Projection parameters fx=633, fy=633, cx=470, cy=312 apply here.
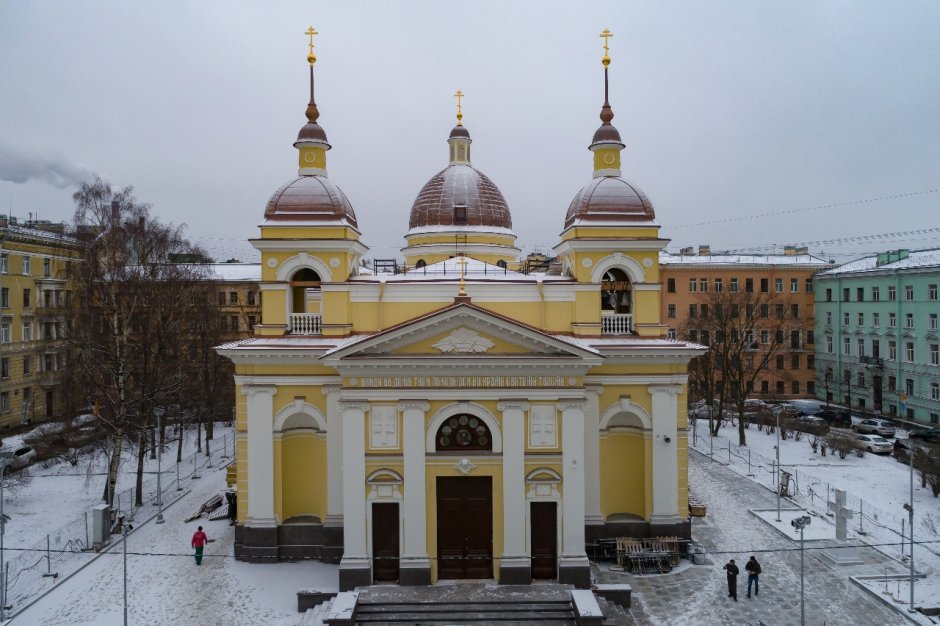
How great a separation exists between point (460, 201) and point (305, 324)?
10403 millimetres

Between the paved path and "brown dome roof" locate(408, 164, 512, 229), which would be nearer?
the paved path

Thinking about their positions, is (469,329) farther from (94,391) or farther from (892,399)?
(892,399)

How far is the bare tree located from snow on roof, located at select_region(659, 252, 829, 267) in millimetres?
2860

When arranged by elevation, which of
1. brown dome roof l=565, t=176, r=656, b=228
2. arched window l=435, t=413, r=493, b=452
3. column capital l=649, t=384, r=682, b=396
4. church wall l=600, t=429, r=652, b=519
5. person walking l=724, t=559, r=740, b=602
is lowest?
person walking l=724, t=559, r=740, b=602

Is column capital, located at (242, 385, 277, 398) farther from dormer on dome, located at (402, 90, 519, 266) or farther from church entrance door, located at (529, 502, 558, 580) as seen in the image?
dormer on dome, located at (402, 90, 519, 266)

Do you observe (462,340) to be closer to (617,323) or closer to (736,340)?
(617,323)

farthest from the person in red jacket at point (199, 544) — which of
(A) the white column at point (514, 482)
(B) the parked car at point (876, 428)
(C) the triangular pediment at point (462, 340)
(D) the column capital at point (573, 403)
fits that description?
(B) the parked car at point (876, 428)

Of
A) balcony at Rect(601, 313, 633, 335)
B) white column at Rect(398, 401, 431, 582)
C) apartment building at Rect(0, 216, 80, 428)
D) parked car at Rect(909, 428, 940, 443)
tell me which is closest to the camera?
white column at Rect(398, 401, 431, 582)

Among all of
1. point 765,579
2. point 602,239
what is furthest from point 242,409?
point 765,579

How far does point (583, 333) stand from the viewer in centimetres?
2025

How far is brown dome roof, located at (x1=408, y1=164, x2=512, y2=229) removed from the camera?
91.4 ft

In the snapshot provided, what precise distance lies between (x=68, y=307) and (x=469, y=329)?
22.7 meters

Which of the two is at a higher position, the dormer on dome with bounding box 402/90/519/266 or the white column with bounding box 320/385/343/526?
the dormer on dome with bounding box 402/90/519/266

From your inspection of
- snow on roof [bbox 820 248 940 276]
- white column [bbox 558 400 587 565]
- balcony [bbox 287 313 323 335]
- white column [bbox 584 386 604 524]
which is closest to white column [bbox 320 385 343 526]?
balcony [bbox 287 313 323 335]
